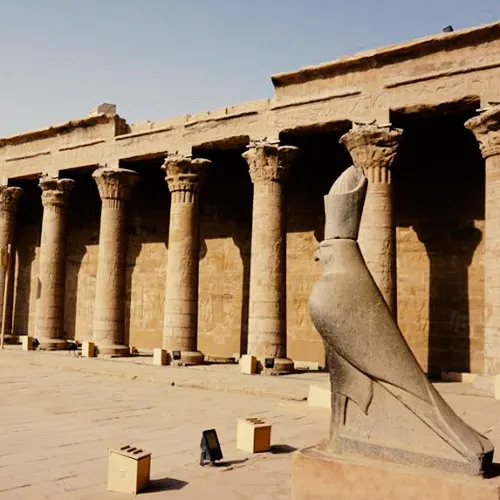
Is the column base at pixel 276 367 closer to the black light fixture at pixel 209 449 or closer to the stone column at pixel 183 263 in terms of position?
the stone column at pixel 183 263

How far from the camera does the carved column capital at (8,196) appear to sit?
23.4 m

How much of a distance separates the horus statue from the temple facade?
8931 millimetres

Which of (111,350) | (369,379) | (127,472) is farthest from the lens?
(111,350)

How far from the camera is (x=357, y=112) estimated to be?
49.2ft

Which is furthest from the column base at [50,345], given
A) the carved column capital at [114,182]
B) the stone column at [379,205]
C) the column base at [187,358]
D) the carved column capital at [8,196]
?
the stone column at [379,205]

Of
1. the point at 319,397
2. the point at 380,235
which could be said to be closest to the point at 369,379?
the point at 319,397

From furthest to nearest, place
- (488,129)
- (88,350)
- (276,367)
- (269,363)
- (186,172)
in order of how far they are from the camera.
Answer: (88,350) < (186,172) < (276,367) < (269,363) < (488,129)

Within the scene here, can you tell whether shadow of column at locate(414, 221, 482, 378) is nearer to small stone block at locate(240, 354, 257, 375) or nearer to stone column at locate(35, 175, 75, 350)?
small stone block at locate(240, 354, 257, 375)

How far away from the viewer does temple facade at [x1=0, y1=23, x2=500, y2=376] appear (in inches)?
559

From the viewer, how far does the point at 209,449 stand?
20.5 feet

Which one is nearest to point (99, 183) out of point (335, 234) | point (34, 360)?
point (34, 360)

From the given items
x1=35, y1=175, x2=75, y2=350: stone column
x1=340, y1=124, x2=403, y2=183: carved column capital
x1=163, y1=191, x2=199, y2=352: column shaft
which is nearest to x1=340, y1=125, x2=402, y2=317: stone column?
x1=340, y1=124, x2=403, y2=183: carved column capital

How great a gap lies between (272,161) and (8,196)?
491 inches

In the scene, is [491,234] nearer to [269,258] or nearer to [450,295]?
[450,295]
